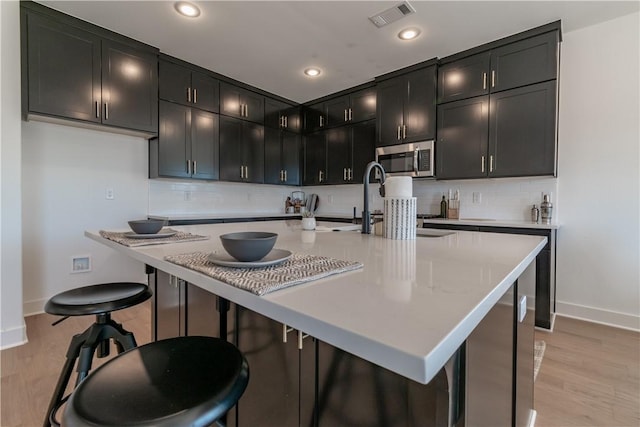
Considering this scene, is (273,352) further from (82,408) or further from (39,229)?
(39,229)

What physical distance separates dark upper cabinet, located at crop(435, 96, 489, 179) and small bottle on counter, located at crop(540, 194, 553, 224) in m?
0.55

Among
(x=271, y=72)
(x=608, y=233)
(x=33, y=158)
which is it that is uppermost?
(x=271, y=72)

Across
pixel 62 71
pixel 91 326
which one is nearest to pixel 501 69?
pixel 91 326

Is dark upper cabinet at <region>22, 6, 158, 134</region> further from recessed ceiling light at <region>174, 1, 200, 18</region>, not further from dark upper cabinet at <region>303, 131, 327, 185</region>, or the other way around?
dark upper cabinet at <region>303, 131, 327, 185</region>

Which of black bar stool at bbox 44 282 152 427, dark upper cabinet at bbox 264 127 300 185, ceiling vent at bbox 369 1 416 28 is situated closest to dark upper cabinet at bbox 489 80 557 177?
ceiling vent at bbox 369 1 416 28

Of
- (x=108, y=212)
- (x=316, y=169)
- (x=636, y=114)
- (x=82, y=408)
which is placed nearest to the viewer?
(x=82, y=408)

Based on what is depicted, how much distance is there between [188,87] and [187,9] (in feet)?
3.44

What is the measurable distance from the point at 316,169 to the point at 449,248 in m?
3.53

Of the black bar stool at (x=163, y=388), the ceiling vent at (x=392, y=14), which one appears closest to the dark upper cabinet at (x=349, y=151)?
the ceiling vent at (x=392, y=14)

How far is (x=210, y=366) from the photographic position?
70 centimetres

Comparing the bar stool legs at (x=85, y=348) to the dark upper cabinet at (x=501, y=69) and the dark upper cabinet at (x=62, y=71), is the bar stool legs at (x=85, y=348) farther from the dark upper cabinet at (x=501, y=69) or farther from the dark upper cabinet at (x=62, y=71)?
the dark upper cabinet at (x=501, y=69)

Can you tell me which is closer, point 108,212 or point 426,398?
point 426,398

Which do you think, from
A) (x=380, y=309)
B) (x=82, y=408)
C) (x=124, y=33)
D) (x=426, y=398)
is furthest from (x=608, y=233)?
(x=124, y=33)

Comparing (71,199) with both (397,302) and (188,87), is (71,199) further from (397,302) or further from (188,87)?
(397,302)
